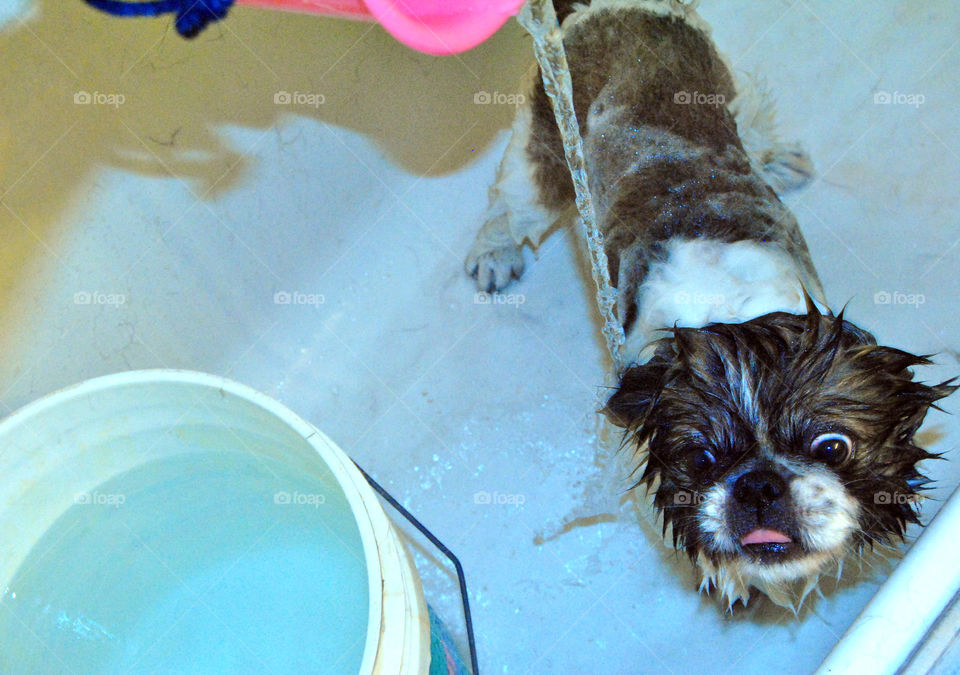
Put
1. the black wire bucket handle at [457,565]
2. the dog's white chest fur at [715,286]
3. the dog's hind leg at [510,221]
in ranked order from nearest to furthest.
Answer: the dog's white chest fur at [715,286] < the black wire bucket handle at [457,565] < the dog's hind leg at [510,221]

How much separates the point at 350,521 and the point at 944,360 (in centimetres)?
205

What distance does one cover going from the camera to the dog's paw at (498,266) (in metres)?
3.14

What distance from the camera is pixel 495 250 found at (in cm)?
315

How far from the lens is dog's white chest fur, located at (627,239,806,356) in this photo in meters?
2.22

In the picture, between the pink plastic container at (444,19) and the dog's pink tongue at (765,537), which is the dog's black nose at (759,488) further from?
the pink plastic container at (444,19)

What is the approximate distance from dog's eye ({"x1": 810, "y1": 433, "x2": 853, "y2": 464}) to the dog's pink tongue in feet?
0.64

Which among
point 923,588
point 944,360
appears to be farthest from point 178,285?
point 944,360

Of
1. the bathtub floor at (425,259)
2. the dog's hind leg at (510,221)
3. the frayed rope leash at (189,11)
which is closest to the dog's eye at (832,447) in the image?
the bathtub floor at (425,259)

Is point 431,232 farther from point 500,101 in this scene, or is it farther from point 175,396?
point 175,396

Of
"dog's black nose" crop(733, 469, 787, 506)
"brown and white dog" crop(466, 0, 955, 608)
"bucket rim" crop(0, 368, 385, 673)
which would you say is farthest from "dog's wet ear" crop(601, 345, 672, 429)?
"bucket rim" crop(0, 368, 385, 673)

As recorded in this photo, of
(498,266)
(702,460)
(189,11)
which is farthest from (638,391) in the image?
(189,11)

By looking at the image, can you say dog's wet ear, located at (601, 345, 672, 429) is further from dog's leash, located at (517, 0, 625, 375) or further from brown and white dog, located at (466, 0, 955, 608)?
dog's leash, located at (517, 0, 625, 375)

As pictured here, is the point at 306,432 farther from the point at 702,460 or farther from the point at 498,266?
the point at 498,266

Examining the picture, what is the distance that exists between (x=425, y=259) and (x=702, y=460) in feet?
5.12
